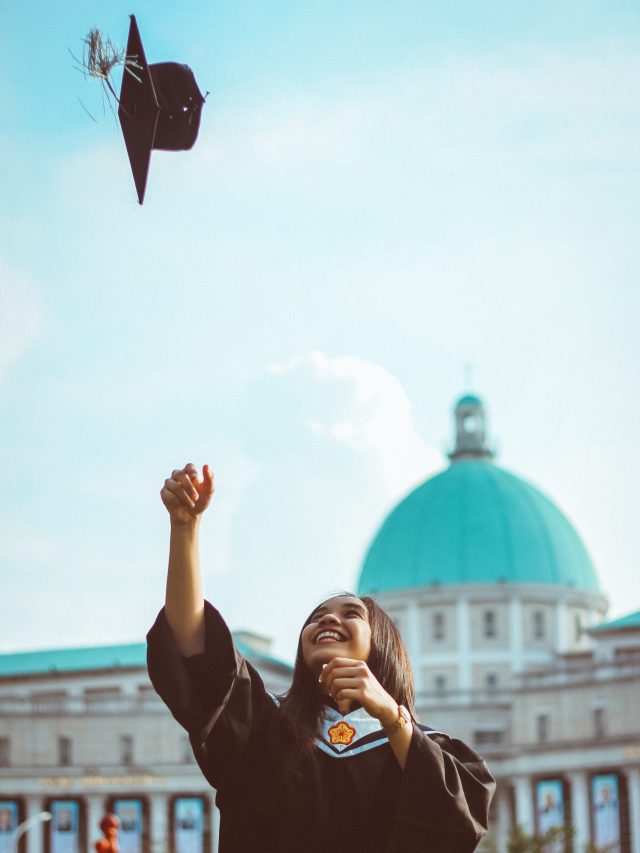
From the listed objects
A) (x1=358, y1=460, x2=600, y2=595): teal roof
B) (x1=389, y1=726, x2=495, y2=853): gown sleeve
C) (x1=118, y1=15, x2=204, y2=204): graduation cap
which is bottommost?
(x1=389, y1=726, x2=495, y2=853): gown sleeve

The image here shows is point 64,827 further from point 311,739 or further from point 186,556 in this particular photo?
point 186,556

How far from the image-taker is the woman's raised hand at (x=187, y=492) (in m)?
5.02

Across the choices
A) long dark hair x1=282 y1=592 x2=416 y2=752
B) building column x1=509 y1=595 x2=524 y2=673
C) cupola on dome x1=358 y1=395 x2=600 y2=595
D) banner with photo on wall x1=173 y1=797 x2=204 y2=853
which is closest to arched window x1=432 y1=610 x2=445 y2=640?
cupola on dome x1=358 y1=395 x2=600 y2=595

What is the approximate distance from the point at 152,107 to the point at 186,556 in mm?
1452

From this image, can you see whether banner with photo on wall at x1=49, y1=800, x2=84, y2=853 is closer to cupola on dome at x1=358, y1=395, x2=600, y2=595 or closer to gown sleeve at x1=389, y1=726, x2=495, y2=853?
cupola on dome at x1=358, y1=395, x2=600, y2=595

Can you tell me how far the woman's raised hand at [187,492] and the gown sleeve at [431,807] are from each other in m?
0.97

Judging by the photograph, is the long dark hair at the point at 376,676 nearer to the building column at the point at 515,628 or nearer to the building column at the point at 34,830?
the building column at the point at 34,830

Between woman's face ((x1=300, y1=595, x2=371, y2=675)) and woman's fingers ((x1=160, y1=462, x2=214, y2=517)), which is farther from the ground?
woman's fingers ((x1=160, y1=462, x2=214, y2=517))

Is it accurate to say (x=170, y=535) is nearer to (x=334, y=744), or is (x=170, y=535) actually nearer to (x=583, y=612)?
(x=334, y=744)

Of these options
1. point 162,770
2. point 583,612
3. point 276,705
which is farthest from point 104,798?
point 276,705

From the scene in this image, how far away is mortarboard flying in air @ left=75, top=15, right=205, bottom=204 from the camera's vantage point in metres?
5.30

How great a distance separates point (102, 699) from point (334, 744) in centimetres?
7679

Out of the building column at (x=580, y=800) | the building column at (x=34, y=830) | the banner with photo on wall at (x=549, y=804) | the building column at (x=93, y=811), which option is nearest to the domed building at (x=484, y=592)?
the banner with photo on wall at (x=549, y=804)

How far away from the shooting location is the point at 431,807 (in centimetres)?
498
